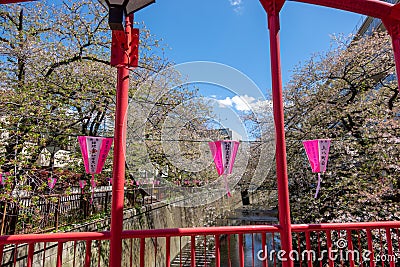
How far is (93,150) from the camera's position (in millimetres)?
2582

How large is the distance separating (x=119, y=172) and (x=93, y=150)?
3.26 ft

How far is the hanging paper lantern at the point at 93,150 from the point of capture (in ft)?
8.34

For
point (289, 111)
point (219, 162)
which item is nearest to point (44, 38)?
point (219, 162)

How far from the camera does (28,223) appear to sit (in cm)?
434

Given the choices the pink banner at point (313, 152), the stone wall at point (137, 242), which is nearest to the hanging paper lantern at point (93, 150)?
the stone wall at point (137, 242)

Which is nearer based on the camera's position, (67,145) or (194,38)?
(194,38)

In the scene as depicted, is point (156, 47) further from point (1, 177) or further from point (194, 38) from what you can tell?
point (1, 177)

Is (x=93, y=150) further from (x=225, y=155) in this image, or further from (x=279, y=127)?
(x=279, y=127)

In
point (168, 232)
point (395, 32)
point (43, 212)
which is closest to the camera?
point (168, 232)

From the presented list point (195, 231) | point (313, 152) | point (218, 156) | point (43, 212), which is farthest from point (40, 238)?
point (43, 212)

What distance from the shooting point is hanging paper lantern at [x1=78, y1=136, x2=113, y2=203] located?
2541 mm

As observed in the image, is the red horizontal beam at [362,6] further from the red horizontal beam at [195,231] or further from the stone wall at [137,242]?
the stone wall at [137,242]

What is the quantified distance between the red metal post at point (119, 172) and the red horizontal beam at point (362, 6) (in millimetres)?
1714

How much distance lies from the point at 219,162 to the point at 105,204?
5675 mm
